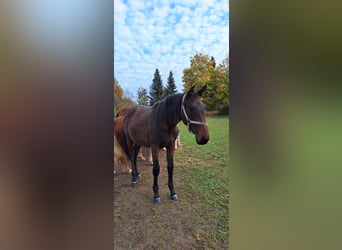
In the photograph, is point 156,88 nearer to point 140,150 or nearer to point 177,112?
point 177,112

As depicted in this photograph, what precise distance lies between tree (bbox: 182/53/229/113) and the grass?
0.27 feet

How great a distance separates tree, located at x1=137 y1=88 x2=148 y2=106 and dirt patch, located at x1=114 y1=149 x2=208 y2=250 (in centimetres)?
29

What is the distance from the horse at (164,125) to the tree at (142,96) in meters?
0.03

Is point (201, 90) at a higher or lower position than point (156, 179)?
higher

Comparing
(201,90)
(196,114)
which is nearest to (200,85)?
(201,90)

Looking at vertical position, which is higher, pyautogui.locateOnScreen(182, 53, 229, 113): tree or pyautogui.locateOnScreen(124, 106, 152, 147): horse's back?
pyautogui.locateOnScreen(182, 53, 229, 113): tree

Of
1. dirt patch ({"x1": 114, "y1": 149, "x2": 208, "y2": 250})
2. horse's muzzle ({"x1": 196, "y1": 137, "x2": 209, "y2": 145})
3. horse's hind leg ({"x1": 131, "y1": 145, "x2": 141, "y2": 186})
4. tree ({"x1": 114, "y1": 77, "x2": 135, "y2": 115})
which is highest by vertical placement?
tree ({"x1": 114, "y1": 77, "x2": 135, "y2": 115})

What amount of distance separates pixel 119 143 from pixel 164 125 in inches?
9.5

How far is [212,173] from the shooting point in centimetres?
106

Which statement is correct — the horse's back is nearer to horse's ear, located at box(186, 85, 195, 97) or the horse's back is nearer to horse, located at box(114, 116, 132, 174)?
horse, located at box(114, 116, 132, 174)

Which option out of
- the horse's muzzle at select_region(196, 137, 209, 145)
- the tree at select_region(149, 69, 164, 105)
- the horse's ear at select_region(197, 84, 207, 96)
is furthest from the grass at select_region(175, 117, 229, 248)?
the tree at select_region(149, 69, 164, 105)

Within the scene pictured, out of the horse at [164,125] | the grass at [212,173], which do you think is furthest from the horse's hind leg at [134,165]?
the grass at [212,173]

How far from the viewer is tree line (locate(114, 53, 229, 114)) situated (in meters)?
1.04
